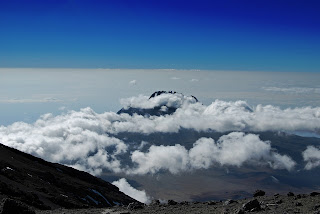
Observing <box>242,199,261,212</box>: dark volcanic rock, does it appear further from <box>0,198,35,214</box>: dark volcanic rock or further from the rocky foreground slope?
<box>0,198,35,214</box>: dark volcanic rock

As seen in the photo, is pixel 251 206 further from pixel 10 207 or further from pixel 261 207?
pixel 10 207

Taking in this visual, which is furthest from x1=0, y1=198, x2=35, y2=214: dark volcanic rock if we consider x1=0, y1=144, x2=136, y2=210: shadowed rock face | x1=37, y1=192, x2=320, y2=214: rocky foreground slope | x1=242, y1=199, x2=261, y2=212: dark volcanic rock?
x1=0, y1=144, x2=136, y2=210: shadowed rock face

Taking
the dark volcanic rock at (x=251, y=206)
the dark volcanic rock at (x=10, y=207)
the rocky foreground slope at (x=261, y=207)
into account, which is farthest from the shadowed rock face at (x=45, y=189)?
the dark volcanic rock at (x=251, y=206)

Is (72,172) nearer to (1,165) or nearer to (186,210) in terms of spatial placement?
(1,165)

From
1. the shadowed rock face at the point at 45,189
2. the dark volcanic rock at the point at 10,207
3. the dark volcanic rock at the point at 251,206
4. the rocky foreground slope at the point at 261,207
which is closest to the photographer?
the dark volcanic rock at the point at 10,207

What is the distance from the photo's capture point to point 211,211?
22.9 m

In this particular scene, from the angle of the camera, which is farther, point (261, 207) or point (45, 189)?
point (45, 189)

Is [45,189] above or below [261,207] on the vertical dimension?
below

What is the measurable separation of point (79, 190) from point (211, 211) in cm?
5935

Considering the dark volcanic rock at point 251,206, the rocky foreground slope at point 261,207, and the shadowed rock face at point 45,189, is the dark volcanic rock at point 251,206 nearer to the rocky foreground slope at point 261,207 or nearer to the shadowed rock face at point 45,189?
the rocky foreground slope at point 261,207

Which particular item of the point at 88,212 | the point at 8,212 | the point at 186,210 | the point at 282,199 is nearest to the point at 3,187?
the point at 88,212

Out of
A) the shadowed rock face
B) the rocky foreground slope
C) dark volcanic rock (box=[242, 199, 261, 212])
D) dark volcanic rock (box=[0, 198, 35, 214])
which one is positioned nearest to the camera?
dark volcanic rock (box=[0, 198, 35, 214])

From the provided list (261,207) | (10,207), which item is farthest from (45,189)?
(261,207)

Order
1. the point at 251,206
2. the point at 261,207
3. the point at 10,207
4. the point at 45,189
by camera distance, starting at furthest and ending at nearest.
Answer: the point at 45,189 < the point at 261,207 < the point at 251,206 < the point at 10,207
